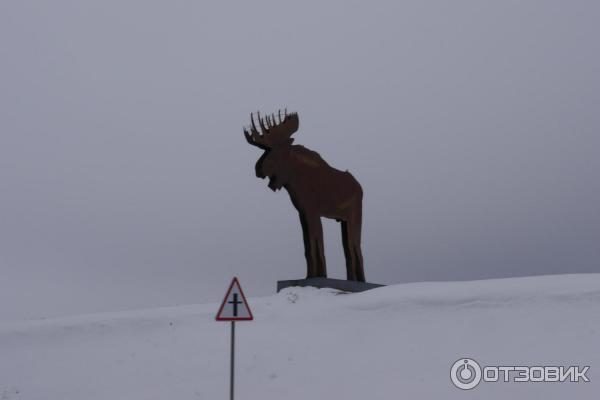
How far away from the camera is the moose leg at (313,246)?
704 inches

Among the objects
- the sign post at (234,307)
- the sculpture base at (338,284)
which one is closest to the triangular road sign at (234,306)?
the sign post at (234,307)

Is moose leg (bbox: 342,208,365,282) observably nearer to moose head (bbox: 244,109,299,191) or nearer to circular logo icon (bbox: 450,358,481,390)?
moose head (bbox: 244,109,299,191)

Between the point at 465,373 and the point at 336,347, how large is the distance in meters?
2.69

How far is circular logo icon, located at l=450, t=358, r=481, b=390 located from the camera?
9.73 metres

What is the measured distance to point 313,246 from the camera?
17.9 m

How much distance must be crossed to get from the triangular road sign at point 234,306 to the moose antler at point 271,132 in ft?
29.2

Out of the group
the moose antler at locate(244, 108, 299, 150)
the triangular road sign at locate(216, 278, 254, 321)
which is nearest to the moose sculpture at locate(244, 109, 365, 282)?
the moose antler at locate(244, 108, 299, 150)

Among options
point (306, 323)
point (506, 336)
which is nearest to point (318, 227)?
point (306, 323)

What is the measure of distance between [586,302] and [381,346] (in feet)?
12.4

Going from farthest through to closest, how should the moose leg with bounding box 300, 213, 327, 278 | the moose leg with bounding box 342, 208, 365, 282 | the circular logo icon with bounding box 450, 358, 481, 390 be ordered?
the moose leg with bounding box 342, 208, 365, 282
the moose leg with bounding box 300, 213, 327, 278
the circular logo icon with bounding box 450, 358, 481, 390

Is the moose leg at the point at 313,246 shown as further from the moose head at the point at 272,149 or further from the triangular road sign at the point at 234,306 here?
the triangular road sign at the point at 234,306

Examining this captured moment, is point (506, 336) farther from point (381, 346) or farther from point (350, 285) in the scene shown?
point (350, 285)

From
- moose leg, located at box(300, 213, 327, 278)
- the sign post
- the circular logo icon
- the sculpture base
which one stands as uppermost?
moose leg, located at box(300, 213, 327, 278)

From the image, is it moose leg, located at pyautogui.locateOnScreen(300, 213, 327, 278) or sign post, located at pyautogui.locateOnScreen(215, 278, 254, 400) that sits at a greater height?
moose leg, located at pyautogui.locateOnScreen(300, 213, 327, 278)
